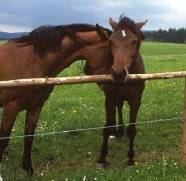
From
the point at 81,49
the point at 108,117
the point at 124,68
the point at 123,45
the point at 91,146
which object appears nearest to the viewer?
the point at 124,68

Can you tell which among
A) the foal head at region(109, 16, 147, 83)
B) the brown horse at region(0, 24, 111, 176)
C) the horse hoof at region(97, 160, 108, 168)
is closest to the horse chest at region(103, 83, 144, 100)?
the brown horse at region(0, 24, 111, 176)

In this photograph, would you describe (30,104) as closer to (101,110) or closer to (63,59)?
(63,59)

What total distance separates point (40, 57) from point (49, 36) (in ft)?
1.28

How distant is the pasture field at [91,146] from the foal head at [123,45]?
1.28 metres

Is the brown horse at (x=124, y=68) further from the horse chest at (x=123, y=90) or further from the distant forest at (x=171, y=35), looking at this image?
the distant forest at (x=171, y=35)

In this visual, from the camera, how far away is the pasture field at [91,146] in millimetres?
6098

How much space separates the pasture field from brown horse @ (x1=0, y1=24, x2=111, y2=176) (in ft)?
2.31

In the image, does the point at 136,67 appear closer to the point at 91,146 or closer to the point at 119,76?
the point at 119,76

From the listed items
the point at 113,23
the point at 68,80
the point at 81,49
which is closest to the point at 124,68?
the point at 68,80

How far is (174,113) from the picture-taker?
1056 centimetres

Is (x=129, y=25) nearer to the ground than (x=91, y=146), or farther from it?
farther from it

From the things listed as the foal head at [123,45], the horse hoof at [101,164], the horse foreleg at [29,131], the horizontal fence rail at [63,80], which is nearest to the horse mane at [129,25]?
the foal head at [123,45]

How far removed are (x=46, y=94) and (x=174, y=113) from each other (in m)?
5.21

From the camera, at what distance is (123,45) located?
238 inches
